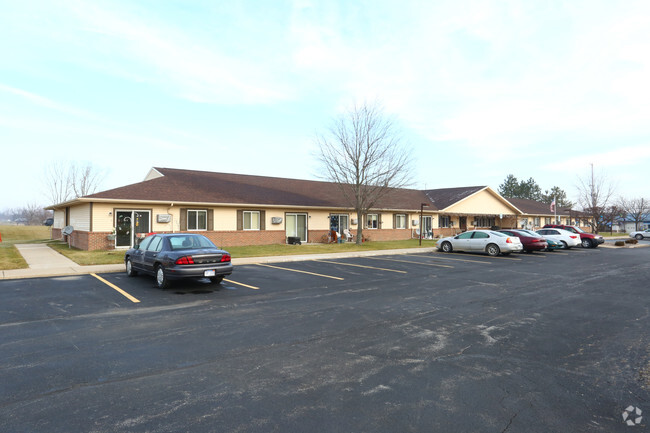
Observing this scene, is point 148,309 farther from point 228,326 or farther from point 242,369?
point 242,369

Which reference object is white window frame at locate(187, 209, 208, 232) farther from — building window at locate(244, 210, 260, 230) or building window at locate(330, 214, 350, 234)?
building window at locate(330, 214, 350, 234)

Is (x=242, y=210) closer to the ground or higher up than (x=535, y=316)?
higher up

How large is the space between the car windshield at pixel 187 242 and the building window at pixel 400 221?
24137 mm

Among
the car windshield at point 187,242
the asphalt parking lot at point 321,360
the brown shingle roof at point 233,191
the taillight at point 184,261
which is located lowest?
the asphalt parking lot at point 321,360

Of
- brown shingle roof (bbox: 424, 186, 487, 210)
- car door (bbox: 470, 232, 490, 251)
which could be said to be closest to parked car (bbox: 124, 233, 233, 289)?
car door (bbox: 470, 232, 490, 251)

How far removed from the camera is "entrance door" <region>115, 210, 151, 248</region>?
2003 centimetres

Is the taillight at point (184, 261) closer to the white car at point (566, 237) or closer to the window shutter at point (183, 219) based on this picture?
the window shutter at point (183, 219)

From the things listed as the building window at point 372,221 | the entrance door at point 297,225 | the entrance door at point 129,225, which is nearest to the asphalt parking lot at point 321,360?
the entrance door at point 129,225

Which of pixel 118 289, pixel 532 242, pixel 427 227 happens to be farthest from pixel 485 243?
pixel 118 289

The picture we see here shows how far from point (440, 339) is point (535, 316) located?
9.02 ft

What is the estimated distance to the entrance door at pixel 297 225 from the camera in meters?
26.3

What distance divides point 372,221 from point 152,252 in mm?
22471

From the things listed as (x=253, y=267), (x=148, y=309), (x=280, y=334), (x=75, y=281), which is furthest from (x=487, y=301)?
(x=75, y=281)

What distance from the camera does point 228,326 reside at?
6469 mm
